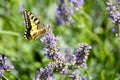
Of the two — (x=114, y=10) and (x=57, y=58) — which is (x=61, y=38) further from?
(x=57, y=58)

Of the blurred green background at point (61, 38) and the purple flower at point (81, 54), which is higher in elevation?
the blurred green background at point (61, 38)

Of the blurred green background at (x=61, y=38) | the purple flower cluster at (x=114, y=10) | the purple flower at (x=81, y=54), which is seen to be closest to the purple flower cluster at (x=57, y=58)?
the purple flower at (x=81, y=54)

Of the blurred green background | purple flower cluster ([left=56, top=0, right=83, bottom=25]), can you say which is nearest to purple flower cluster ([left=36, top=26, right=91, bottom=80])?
purple flower cluster ([left=56, top=0, right=83, bottom=25])

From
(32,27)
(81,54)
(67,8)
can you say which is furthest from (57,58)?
(67,8)

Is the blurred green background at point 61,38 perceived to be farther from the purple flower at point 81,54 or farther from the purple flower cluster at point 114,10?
the purple flower at point 81,54

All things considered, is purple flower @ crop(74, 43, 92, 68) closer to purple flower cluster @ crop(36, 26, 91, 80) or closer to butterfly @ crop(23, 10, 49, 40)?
purple flower cluster @ crop(36, 26, 91, 80)

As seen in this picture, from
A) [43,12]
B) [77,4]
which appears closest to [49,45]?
[77,4]
